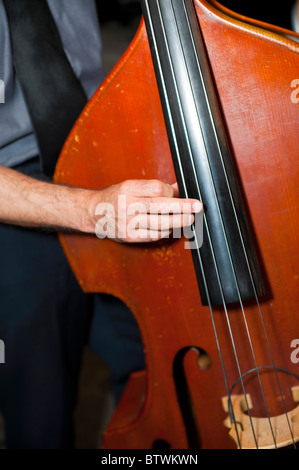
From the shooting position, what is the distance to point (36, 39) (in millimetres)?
752

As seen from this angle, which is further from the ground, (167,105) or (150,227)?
(167,105)

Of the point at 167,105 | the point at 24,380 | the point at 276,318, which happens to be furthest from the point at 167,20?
the point at 24,380

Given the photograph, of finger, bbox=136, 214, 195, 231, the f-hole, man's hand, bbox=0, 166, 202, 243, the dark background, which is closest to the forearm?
man's hand, bbox=0, 166, 202, 243

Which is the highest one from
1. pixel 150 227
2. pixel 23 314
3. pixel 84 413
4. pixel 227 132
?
pixel 227 132

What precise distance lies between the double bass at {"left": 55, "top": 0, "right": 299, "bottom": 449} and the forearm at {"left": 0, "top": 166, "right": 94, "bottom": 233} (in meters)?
0.03

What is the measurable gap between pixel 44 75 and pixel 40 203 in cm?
23

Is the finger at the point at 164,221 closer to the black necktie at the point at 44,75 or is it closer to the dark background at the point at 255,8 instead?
the black necktie at the point at 44,75

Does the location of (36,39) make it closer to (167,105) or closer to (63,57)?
(63,57)

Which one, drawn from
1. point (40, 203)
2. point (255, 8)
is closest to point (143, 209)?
point (40, 203)

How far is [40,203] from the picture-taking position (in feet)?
2.25

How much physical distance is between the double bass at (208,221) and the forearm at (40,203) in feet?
0.11

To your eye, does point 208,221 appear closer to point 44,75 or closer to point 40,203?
point 40,203

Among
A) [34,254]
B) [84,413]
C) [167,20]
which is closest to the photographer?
[167,20]

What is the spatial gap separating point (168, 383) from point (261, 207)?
12.4 inches
